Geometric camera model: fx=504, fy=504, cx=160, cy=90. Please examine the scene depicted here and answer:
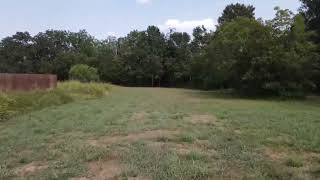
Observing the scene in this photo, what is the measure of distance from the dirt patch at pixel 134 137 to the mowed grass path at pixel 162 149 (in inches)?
0.8

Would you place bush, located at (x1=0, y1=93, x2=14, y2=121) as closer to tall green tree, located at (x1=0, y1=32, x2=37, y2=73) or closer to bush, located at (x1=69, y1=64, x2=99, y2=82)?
bush, located at (x1=69, y1=64, x2=99, y2=82)

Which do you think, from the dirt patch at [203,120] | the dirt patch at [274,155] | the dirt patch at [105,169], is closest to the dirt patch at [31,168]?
the dirt patch at [105,169]

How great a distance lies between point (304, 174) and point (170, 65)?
67.2m

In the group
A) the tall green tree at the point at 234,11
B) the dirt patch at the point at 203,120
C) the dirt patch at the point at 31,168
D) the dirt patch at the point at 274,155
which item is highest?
the tall green tree at the point at 234,11

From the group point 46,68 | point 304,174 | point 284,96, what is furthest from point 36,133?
point 46,68

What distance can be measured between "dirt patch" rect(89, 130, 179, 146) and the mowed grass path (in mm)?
20

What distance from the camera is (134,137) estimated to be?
10539 millimetres

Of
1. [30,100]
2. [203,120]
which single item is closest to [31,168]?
[203,120]

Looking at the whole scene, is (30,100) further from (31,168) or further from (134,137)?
(31,168)

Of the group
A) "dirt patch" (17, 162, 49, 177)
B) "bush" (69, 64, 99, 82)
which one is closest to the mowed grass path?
"dirt patch" (17, 162, 49, 177)

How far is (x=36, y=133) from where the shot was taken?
11.8m

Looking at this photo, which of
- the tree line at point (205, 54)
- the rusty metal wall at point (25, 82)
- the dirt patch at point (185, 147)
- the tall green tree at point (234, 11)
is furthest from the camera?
the tall green tree at point (234, 11)

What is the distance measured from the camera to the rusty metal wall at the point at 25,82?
2270 cm

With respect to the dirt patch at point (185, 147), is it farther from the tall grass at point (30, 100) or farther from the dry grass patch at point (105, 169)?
the tall grass at point (30, 100)
